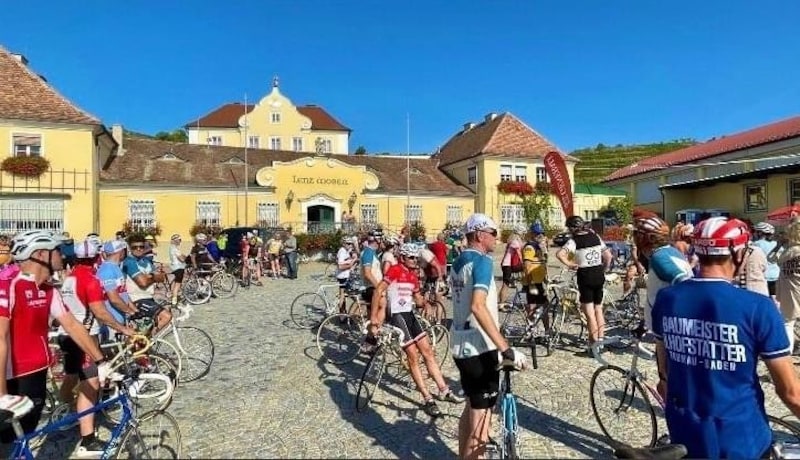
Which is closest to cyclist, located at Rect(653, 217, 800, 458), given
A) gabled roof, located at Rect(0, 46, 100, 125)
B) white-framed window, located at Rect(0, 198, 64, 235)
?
white-framed window, located at Rect(0, 198, 64, 235)

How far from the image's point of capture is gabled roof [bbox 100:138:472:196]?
2752 cm

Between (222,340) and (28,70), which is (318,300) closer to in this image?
(222,340)

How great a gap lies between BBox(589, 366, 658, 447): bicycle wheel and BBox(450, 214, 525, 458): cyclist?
1.41 meters

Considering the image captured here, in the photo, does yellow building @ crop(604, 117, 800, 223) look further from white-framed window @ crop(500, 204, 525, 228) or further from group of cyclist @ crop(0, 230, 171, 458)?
group of cyclist @ crop(0, 230, 171, 458)

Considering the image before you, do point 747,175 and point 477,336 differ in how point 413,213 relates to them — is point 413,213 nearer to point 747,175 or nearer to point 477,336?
point 747,175

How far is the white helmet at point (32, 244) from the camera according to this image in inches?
139

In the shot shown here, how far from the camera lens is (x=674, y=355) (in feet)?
7.82

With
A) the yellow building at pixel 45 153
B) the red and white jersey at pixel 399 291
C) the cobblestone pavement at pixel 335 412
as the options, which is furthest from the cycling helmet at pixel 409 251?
the yellow building at pixel 45 153

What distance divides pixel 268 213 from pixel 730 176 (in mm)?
22730

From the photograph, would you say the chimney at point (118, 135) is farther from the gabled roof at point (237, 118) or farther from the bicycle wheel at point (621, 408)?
the bicycle wheel at point (621, 408)

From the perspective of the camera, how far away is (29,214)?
23469mm

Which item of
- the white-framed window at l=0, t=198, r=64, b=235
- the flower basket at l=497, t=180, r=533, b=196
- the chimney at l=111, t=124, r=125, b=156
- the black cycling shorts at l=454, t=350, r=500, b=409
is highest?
the chimney at l=111, t=124, r=125, b=156

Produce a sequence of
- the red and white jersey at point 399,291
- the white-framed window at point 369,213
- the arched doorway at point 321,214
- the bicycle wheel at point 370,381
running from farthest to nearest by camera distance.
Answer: the white-framed window at point 369,213, the arched doorway at point 321,214, the red and white jersey at point 399,291, the bicycle wheel at point 370,381

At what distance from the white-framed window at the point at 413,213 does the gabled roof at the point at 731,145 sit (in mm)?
13372
